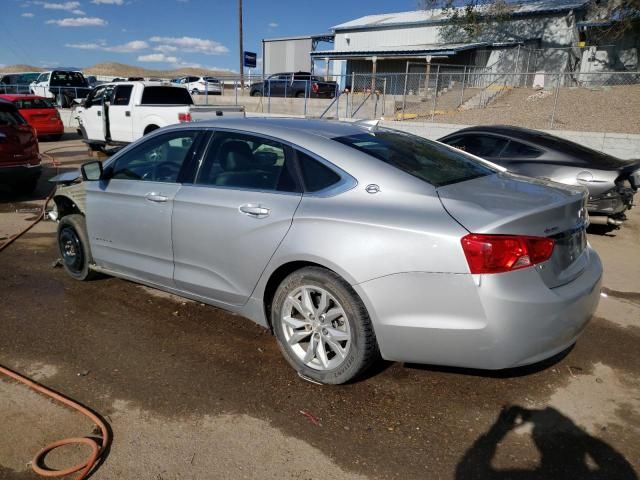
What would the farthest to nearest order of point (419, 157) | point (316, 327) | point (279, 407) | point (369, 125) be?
1. point (369, 125)
2. point (419, 157)
3. point (316, 327)
4. point (279, 407)

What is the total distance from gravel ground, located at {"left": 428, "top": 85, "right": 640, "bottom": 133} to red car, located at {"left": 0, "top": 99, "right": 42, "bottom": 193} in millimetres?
13102

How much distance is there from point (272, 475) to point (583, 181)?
5.73 m

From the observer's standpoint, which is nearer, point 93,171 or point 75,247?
point 93,171

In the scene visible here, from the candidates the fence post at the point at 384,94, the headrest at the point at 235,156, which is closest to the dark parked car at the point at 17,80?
the fence post at the point at 384,94

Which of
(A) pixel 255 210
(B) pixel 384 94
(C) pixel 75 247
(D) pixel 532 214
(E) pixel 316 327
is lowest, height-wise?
(C) pixel 75 247

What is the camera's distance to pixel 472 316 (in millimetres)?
2734

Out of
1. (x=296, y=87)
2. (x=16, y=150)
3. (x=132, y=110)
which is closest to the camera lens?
(x=16, y=150)

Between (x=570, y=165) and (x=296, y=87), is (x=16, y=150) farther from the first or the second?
(x=296, y=87)

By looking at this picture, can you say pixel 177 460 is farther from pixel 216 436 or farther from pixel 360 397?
pixel 360 397

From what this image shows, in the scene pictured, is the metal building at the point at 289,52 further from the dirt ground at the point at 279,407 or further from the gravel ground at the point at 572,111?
the dirt ground at the point at 279,407

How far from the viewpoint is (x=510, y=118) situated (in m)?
17.8

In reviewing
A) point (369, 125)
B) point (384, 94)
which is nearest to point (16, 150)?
point (369, 125)

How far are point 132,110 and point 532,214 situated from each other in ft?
41.6

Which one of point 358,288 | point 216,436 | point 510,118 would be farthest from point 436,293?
point 510,118
